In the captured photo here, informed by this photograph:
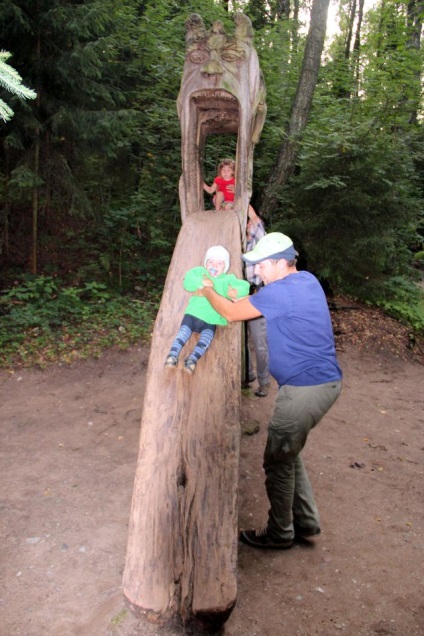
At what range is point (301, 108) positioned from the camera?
882 cm

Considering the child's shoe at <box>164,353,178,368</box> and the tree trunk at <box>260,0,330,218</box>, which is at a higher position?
the tree trunk at <box>260,0,330,218</box>

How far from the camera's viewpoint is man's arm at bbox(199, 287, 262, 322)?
3047 mm

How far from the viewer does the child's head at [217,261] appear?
3840 millimetres

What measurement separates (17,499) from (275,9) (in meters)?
17.9

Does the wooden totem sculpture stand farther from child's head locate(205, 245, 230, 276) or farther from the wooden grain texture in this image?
child's head locate(205, 245, 230, 276)

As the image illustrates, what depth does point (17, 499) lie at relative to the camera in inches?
157

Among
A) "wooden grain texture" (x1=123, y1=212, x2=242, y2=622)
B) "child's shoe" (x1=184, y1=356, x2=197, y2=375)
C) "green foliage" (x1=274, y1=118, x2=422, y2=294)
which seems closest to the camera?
"wooden grain texture" (x1=123, y1=212, x2=242, y2=622)

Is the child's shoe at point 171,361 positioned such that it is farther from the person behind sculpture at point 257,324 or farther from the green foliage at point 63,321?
the green foliage at point 63,321

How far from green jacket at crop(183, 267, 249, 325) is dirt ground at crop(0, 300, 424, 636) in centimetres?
164

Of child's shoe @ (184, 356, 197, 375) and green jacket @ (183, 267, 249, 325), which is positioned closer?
child's shoe @ (184, 356, 197, 375)

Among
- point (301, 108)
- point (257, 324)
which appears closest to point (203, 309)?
point (257, 324)

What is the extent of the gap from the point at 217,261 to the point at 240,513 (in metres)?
2.03

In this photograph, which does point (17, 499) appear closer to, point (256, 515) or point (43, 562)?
point (43, 562)

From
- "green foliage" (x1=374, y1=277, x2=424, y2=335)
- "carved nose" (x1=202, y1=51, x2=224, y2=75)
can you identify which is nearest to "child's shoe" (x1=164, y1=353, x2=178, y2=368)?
"carved nose" (x1=202, y1=51, x2=224, y2=75)
